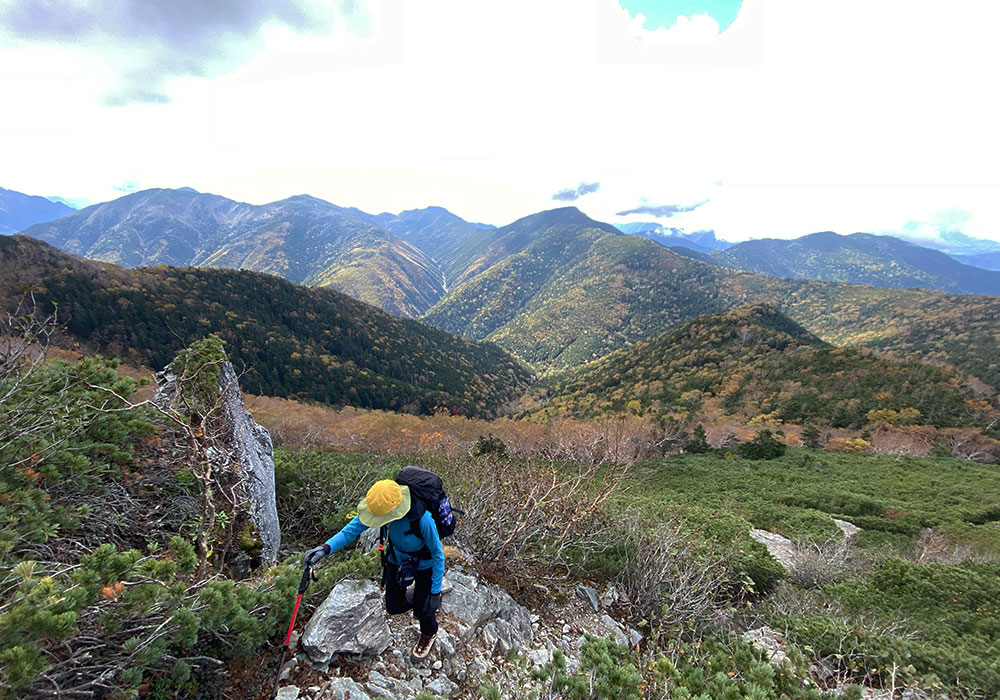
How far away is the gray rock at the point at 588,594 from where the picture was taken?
6357 millimetres

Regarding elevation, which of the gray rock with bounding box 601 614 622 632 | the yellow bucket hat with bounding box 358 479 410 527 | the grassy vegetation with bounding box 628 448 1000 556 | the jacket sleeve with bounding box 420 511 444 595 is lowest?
the grassy vegetation with bounding box 628 448 1000 556

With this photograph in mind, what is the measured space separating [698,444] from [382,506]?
99.6 ft

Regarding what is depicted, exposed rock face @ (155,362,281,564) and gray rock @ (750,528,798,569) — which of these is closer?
exposed rock face @ (155,362,281,564)

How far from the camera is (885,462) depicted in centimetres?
2108

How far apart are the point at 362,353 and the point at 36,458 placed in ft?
300

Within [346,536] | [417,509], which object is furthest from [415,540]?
[346,536]

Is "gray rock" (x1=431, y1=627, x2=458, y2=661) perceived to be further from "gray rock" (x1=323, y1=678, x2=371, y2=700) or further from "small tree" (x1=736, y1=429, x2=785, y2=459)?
"small tree" (x1=736, y1=429, x2=785, y2=459)

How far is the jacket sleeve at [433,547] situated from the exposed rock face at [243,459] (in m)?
2.97

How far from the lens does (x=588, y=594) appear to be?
6.52 meters

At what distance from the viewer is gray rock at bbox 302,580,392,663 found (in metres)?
3.82

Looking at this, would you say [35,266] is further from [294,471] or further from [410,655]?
[410,655]

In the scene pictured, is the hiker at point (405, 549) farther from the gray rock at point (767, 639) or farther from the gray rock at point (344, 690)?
the gray rock at point (767, 639)

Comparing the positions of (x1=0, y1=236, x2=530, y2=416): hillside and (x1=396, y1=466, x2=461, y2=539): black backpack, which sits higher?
(x1=396, y1=466, x2=461, y2=539): black backpack

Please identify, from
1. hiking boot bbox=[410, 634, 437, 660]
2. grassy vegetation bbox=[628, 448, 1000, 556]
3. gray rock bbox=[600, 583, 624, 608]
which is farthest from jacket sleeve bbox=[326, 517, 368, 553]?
grassy vegetation bbox=[628, 448, 1000, 556]
